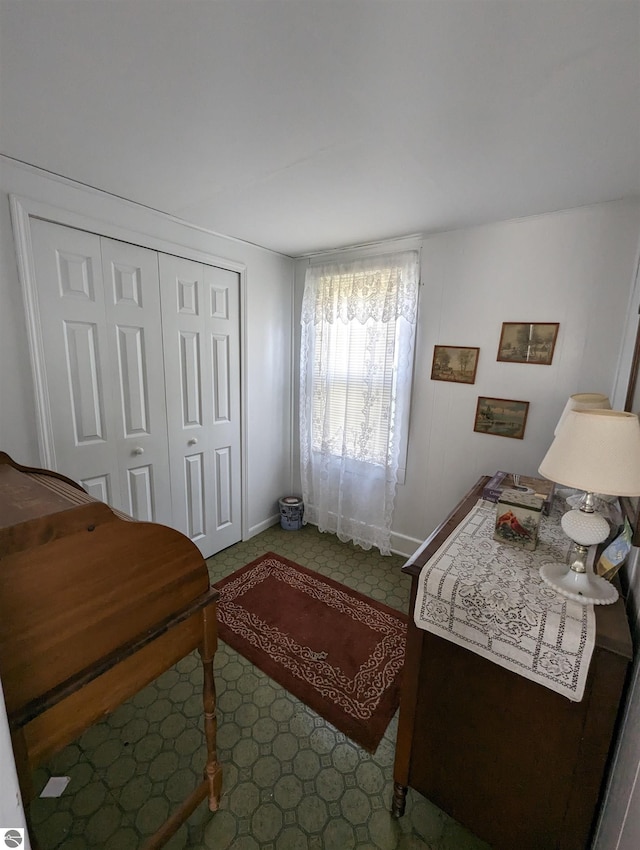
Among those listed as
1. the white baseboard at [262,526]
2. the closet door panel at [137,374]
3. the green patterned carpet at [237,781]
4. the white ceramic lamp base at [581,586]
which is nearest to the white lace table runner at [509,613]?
the white ceramic lamp base at [581,586]

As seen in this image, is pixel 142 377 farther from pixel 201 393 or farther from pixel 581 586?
pixel 581 586

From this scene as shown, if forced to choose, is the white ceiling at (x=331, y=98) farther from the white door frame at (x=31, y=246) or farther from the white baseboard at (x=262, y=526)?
the white baseboard at (x=262, y=526)

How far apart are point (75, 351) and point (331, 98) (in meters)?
1.67

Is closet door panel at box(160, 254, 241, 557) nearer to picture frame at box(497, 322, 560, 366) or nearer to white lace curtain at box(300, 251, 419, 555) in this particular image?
white lace curtain at box(300, 251, 419, 555)

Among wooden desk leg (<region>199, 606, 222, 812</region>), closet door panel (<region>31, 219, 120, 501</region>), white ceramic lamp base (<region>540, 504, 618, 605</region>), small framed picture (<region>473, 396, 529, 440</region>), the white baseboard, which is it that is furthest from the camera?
the white baseboard

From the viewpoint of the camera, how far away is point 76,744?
140cm

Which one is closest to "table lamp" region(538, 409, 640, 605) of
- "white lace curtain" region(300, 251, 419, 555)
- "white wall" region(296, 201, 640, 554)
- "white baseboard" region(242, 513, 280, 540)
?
A: "white wall" region(296, 201, 640, 554)

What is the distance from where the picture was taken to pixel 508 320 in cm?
210

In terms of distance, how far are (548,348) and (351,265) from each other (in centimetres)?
146

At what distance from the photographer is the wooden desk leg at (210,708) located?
1.08 meters

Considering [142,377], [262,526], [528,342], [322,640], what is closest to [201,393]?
[142,377]

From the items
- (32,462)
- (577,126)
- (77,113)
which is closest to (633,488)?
(577,126)

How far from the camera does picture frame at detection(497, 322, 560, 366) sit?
199 cm

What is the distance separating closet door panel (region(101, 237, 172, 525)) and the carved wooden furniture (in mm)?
1124
